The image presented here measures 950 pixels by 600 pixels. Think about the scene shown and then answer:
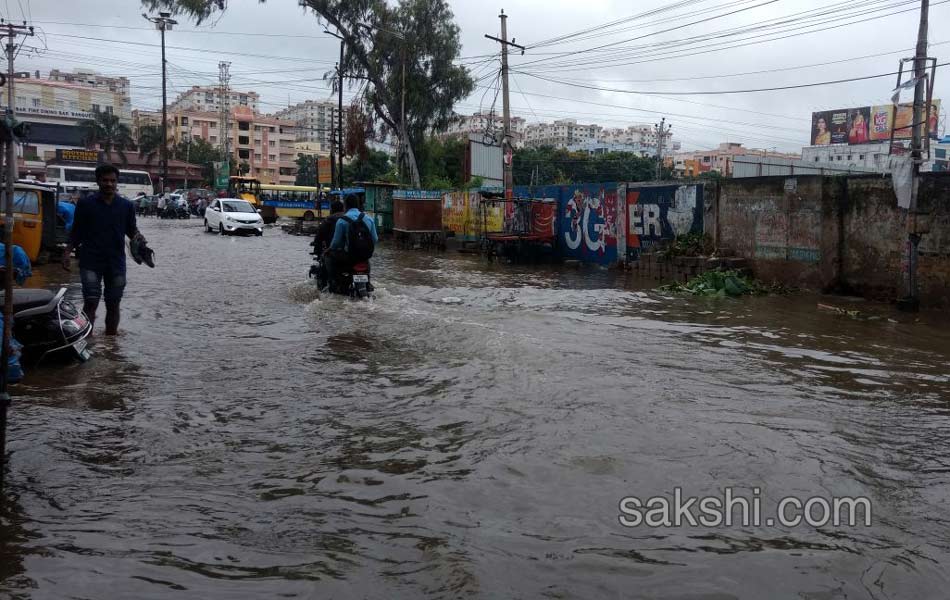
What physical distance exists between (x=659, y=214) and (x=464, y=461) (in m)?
13.8

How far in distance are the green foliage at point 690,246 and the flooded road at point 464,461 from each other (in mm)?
6641

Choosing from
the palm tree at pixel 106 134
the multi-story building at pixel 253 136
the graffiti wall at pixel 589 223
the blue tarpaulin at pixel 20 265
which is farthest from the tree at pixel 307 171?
the blue tarpaulin at pixel 20 265

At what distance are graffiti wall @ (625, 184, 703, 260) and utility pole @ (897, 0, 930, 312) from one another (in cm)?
518

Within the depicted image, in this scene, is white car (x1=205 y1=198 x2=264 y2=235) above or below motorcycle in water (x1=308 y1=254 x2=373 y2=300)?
above

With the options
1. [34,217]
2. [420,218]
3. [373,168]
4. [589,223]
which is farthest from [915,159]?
[373,168]

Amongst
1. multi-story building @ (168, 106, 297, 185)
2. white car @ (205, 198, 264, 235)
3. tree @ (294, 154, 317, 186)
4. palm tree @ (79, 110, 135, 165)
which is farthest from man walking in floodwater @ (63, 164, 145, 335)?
multi-story building @ (168, 106, 297, 185)

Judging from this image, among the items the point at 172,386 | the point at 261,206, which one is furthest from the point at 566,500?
the point at 261,206

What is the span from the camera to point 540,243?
68.9ft

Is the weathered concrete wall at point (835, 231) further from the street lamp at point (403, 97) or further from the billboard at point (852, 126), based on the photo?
the billboard at point (852, 126)

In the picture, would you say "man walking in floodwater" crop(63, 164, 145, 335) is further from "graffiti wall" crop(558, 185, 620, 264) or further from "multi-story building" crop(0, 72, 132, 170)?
"multi-story building" crop(0, 72, 132, 170)

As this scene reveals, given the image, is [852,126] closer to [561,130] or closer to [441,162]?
[441,162]

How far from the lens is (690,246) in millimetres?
16047

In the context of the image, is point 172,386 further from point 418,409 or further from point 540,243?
point 540,243

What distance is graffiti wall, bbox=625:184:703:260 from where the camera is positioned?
16.5 m
